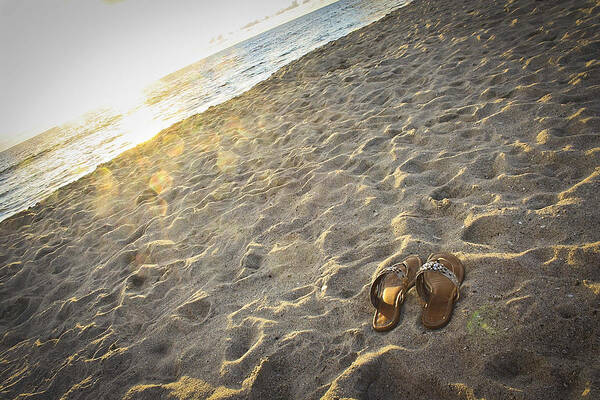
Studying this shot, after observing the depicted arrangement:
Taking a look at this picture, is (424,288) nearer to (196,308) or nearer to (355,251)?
(355,251)

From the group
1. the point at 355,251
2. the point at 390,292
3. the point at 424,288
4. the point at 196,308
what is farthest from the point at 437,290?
the point at 196,308

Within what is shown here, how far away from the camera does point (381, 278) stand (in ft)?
6.17

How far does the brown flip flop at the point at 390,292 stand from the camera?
1.79 metres

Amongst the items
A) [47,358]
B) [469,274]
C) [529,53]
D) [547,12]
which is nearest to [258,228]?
[469,274]

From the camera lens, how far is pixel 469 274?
71.6 inches

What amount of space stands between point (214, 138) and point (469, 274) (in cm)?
553

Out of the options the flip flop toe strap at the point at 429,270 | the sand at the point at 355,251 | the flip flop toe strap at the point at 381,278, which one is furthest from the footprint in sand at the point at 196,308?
the flip flop toe strap at the point at 429,270

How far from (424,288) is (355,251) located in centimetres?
67

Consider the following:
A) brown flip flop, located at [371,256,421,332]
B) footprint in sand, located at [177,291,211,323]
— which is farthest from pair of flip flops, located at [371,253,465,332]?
footprint in sand, located at [177,291,211,323]

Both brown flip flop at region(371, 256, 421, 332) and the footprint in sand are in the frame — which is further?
the footprint in sand

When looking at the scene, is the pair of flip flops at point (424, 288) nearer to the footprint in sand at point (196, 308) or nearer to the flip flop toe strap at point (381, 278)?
the flip flop toe strap at point (381, 278)

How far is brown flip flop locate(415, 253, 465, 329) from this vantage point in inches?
65.7

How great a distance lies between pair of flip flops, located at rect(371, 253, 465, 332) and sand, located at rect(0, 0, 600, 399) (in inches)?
2.8

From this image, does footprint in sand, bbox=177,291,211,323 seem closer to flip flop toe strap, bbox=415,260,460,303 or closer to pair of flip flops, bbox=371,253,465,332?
pair of flip flops, bbox=371,253,465,332
